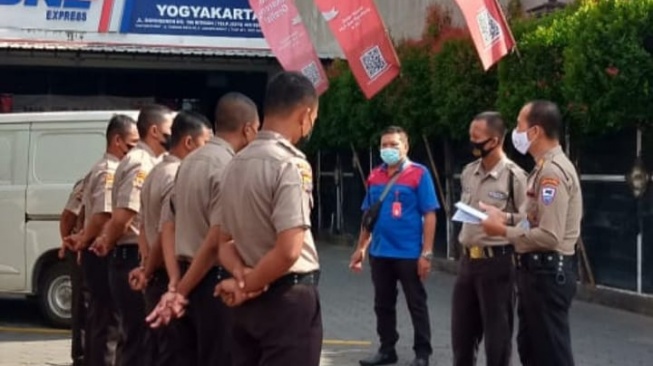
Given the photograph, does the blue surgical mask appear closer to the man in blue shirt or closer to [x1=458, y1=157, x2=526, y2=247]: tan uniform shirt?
the man in blue shirt

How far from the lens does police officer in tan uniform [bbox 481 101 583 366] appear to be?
22.4 ft

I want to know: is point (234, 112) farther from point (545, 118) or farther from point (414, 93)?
point (414, 93)

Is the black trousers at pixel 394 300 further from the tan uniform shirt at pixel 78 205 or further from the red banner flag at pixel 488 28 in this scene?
the red banner flag at pixel 488 28

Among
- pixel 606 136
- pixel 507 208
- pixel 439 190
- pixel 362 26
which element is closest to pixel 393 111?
pixel 439 190

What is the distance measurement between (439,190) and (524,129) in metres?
11.3

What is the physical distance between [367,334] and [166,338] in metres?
5.28

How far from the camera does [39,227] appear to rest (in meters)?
12.0

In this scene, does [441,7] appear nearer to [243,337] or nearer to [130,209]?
[130,209]

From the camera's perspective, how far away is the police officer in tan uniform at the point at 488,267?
7867mm

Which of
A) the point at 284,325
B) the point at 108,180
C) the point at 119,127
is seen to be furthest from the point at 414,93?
the point at 284,325

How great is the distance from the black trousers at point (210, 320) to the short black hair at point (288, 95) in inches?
51.5

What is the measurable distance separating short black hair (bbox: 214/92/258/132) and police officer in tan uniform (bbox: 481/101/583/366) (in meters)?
1.59

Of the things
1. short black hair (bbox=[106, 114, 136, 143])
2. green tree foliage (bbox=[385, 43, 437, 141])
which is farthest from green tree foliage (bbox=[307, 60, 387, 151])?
short black hair (bbox=[106, 114, 136, 143])

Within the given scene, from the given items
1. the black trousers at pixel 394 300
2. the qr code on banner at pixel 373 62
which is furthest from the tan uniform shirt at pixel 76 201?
the qr code on banner at pixel 373 62
